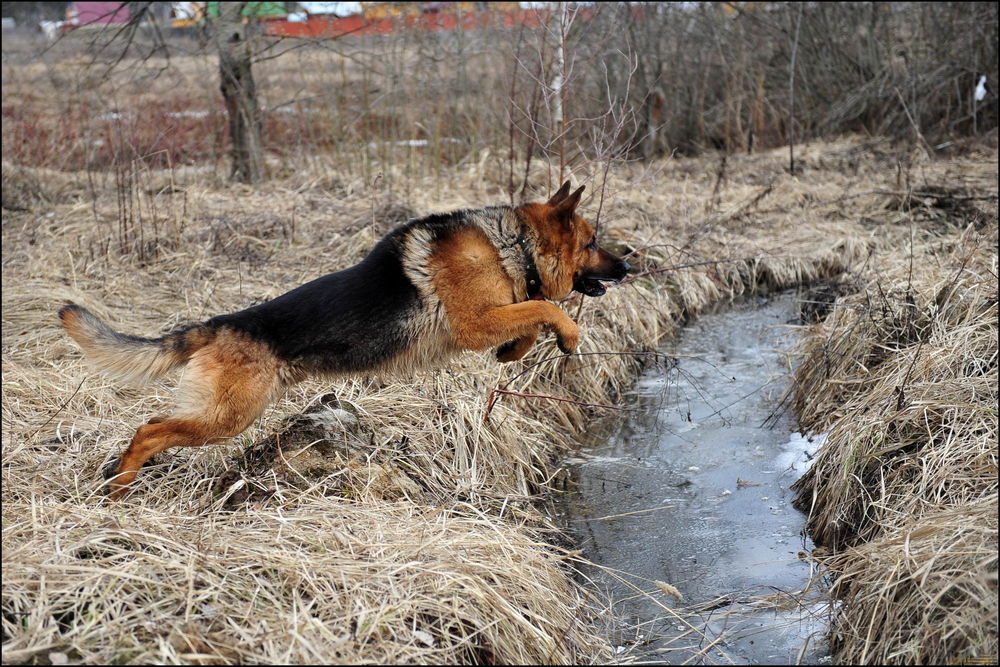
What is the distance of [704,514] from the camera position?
5.35 meters

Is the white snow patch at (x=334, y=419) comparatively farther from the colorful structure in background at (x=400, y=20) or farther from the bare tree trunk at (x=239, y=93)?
the bare tree trunk at (x=239, y=93)

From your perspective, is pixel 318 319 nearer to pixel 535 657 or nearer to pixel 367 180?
pixel 535 657

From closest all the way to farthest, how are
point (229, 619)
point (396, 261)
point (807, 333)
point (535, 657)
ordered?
point (229, 619) < point (535, 657) < point (396, 261) < point (807, 333)

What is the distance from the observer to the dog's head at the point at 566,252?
17.0ft

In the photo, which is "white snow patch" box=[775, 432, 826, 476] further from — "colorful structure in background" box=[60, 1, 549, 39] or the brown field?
"colorful structure in background" box=[60, 1, 549, 39]

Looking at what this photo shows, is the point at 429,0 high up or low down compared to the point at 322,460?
up

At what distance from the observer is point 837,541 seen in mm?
4711

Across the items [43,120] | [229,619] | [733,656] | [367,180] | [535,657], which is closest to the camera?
[229,619]

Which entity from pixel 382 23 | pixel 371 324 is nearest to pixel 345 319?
pixel 371 324

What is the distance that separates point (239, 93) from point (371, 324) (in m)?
7.80

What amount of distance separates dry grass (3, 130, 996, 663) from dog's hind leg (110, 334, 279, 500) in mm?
264

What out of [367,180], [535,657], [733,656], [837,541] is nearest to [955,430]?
[837,541]

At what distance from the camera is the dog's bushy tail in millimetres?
4586

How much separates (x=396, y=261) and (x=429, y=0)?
8.96 metres
